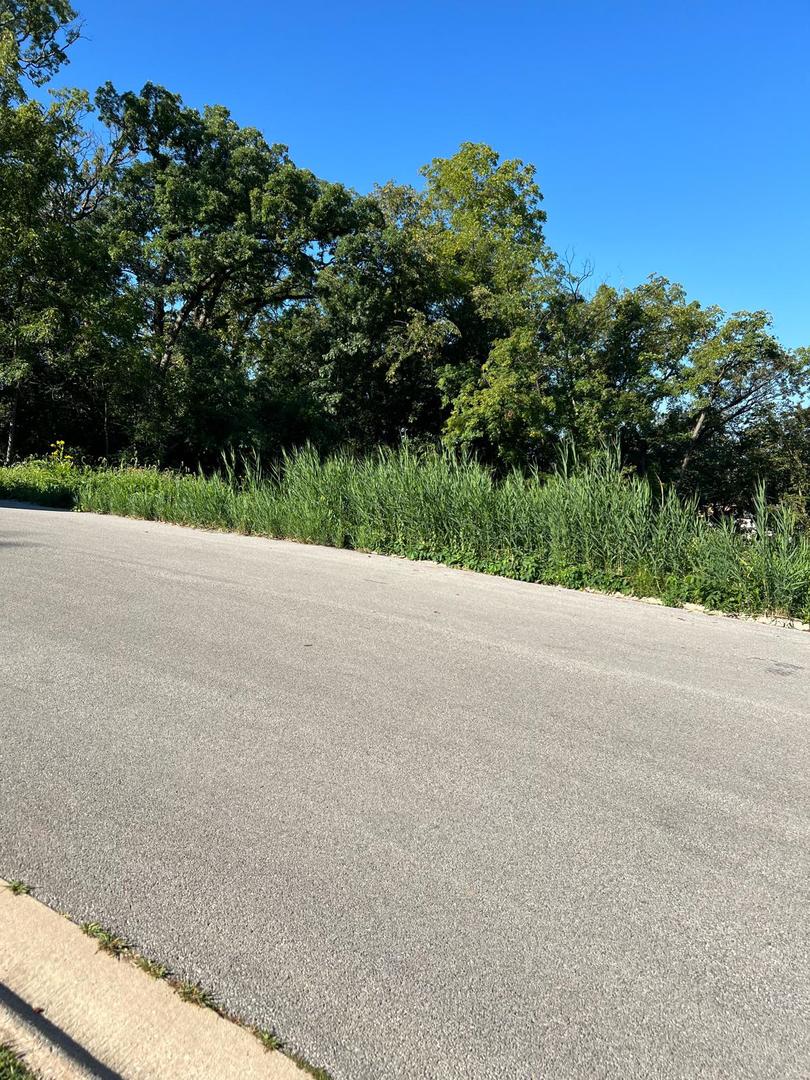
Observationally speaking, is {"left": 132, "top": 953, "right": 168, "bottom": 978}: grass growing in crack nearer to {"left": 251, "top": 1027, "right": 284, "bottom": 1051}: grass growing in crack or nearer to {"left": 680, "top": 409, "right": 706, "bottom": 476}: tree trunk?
{"left": 251, "top": 1027, "right": 284, "bottom": 1051}: grass growing in crack

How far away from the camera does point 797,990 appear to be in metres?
2.32

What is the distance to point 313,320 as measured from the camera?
98.8 feet

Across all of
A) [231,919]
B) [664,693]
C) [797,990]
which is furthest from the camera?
[664,693]

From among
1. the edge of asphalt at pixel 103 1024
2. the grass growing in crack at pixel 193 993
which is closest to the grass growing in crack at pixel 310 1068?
the edge of asphalt at pixel 103 1024

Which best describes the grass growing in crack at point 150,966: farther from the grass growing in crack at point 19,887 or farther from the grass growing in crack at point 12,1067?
the grass growing in crack at point 19,887

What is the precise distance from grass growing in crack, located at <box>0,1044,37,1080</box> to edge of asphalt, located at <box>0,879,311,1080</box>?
2 cm

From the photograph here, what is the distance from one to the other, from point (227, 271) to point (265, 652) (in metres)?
25.7

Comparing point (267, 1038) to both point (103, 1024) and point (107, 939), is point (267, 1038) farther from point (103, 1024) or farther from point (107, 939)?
point (107, 939)

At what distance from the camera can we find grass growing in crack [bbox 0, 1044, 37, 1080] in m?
1.84

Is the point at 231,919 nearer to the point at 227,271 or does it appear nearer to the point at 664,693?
the point at 664,693

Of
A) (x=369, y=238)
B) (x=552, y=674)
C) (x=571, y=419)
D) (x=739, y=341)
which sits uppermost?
(x=369, y=238)

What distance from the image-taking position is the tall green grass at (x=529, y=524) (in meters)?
8.64

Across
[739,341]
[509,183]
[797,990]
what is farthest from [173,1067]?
[509,183]

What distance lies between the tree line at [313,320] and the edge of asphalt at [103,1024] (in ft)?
78.6
